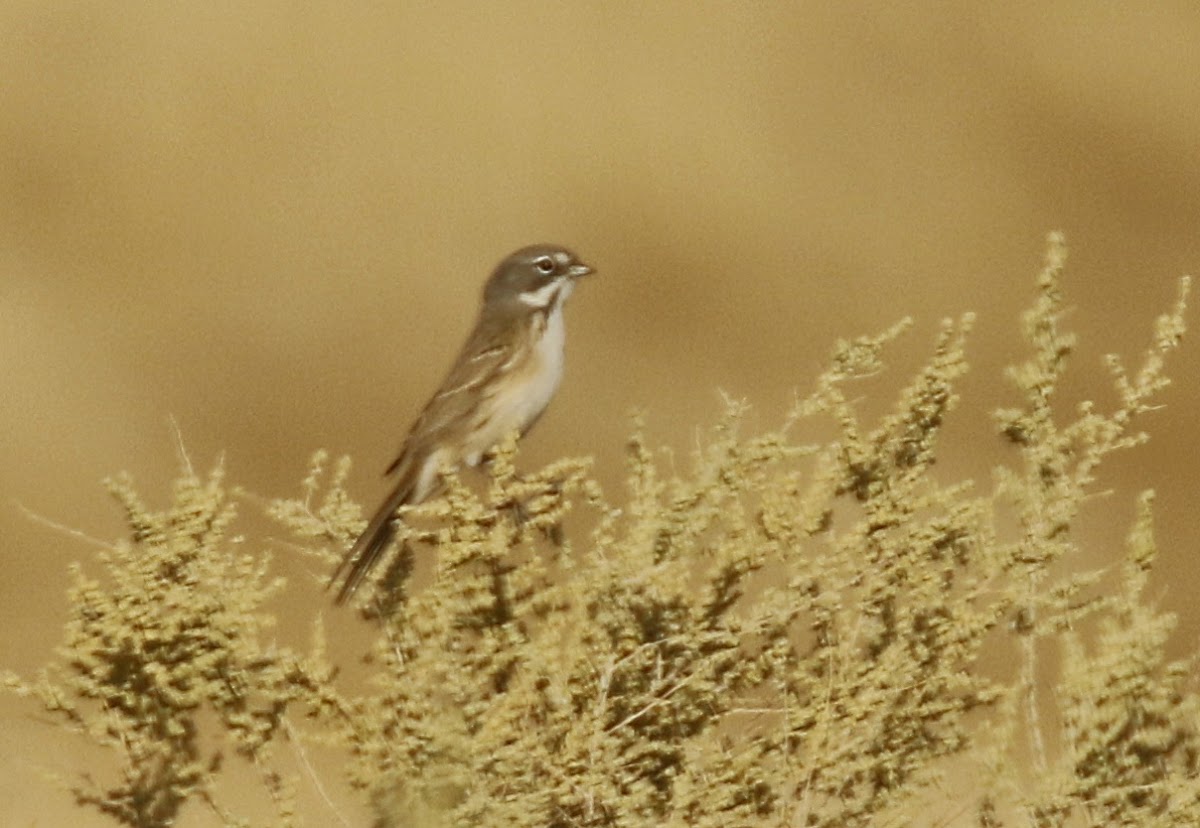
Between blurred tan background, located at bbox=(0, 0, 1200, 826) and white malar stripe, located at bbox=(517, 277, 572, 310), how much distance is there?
2303 mm

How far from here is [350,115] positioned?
9.27 metres

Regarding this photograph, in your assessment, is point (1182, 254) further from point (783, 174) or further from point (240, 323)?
point (240, 323)

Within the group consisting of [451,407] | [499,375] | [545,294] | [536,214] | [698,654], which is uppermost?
[536,214]

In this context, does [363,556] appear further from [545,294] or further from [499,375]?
[545,294]

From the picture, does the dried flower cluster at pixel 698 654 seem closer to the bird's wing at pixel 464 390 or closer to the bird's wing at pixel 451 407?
the bird's wing at pixel 451 407

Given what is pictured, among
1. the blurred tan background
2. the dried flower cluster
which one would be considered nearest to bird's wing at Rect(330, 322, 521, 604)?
the dried flower cluster

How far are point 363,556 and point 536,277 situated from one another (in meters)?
1.92

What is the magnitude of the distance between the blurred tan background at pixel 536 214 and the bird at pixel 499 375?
2.32 metres

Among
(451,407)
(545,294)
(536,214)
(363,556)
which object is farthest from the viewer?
(536,214)

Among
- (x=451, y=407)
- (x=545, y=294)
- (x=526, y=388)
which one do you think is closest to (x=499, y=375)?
(x=526, y=388)

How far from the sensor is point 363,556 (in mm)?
4883

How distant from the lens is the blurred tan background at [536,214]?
30.0 ft

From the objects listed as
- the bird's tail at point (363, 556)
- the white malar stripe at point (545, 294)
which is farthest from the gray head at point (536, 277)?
the bird's tail at point (363, 556)

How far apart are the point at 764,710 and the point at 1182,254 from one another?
234 inches
